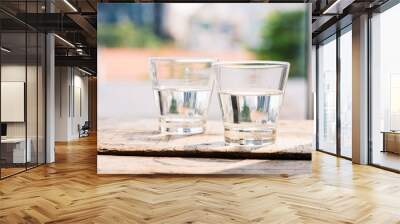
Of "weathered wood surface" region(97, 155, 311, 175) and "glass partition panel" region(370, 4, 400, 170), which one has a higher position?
"glass partition panel" region(370, 4, 400, 170)

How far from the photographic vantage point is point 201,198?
13.5 feet

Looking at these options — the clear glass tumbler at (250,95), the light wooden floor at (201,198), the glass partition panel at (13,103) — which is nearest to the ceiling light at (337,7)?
the clear glass tumbler at (250,95)

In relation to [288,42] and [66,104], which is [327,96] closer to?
[288,42]

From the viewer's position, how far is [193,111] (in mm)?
4664

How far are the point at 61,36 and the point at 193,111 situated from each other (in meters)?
4.95

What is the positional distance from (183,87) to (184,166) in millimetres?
1196

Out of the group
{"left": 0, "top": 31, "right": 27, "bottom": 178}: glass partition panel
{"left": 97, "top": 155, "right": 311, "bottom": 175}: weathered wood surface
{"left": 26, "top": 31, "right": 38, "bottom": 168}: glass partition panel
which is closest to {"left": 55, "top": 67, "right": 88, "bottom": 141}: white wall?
{"left": 26, "top": 31, "right": 38, "bottom": 168}: glass partition panel

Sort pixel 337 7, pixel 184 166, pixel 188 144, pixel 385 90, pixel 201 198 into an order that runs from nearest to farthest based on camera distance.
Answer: pixel 201 198, pixel 188 144, pixel 184 166, pixel 337 7, pixel 385 90

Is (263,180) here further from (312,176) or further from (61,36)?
(61,36)

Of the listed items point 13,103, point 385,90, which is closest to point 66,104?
point 13,103

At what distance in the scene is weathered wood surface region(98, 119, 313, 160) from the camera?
511cm

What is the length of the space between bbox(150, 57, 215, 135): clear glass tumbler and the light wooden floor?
2.71 feet

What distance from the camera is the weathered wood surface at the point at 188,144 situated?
5.11 metres

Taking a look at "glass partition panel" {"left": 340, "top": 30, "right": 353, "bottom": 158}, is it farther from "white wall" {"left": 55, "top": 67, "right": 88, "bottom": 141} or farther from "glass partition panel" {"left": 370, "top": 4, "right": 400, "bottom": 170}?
"white wall" {"left": 55, "top": 67, "right": 88, "bottom": 141}
